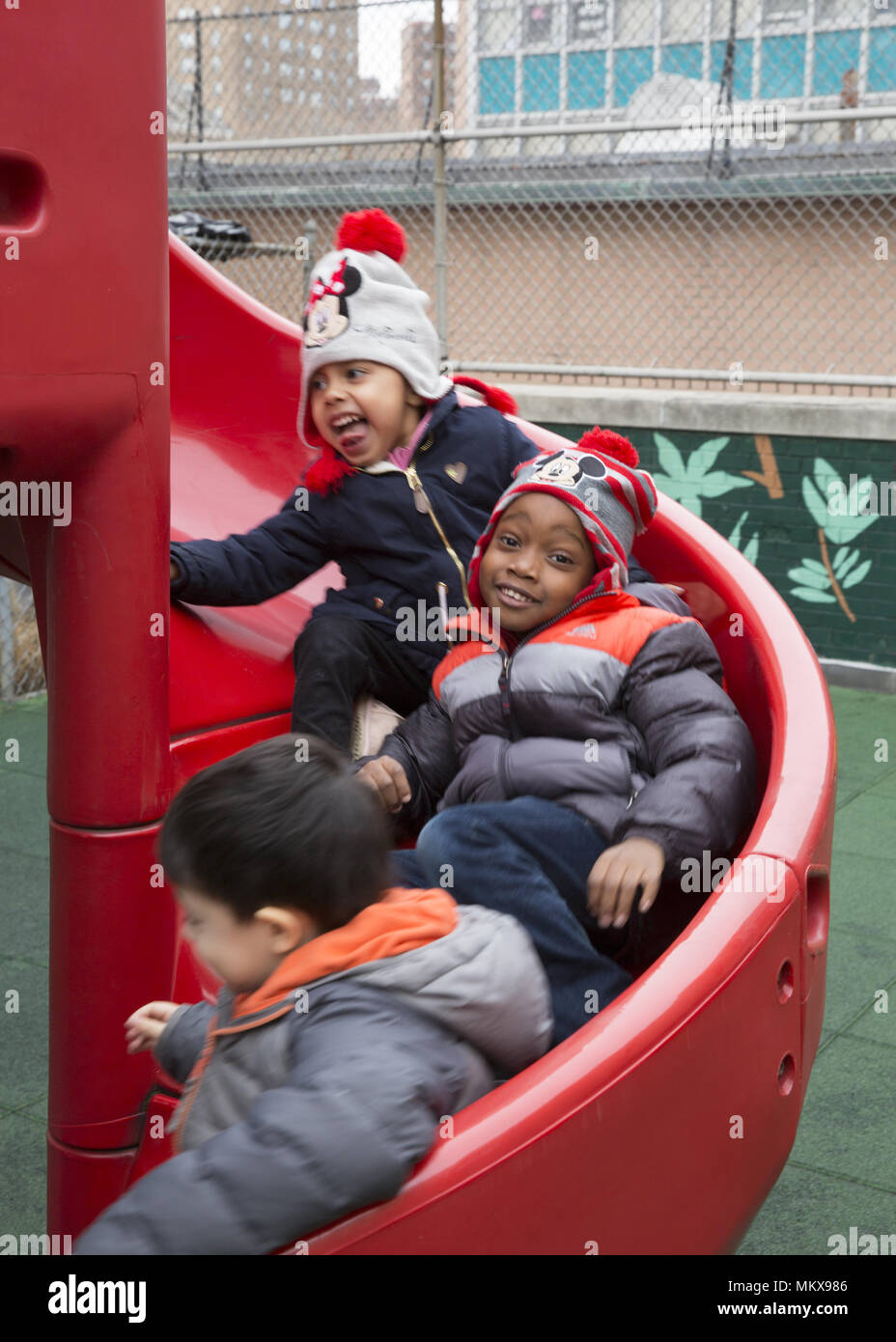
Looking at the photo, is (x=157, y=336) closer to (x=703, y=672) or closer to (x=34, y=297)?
(x=34, y=297)

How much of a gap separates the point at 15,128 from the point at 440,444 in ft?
3.20

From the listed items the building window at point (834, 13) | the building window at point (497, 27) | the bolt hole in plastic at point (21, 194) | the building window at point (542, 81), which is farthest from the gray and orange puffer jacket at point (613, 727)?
the building window at point (497, 27)

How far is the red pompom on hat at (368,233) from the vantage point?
76.9 inches

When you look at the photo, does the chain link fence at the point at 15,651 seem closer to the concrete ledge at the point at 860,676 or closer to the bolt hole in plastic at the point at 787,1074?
the concrete ledge at the point at 860,676

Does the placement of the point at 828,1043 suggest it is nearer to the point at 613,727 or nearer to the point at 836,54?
the point at 613,727

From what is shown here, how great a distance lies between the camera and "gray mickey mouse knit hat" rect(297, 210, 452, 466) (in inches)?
73.6

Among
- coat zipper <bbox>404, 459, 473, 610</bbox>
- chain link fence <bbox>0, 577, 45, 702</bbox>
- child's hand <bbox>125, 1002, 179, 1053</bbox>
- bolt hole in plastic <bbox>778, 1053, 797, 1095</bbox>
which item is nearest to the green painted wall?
chain link fence <bbox>0, 577, 45, 702</bbox>

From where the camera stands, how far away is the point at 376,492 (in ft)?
6.30

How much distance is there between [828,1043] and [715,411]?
285 centimetres

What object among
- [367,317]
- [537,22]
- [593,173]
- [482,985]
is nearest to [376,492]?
[367,317]

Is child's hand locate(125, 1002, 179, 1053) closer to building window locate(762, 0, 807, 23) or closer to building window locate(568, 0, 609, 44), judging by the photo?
building window locate(762, 0, 807, 23)

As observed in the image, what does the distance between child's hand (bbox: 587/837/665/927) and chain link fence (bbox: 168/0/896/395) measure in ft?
13.1

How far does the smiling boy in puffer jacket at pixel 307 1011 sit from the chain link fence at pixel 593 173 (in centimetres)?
425

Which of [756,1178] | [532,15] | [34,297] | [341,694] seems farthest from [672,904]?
[532,15]
